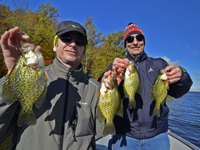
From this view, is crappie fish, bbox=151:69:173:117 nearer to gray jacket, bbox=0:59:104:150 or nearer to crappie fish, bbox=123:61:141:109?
crappie fish, bbox=123:61:141:109

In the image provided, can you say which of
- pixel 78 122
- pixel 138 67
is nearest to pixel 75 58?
pixel 78 122

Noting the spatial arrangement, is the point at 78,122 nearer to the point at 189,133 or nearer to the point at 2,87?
the point at 2,87

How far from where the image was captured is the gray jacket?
1.93m

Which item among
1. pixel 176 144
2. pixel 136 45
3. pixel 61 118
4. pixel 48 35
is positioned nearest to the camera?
pixel 61 118

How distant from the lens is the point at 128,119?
256 cm

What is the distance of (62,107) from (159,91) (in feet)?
5.98

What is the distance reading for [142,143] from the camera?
8.19ft

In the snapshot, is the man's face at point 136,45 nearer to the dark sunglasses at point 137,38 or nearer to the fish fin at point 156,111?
the dark sunglasses at point 137,38

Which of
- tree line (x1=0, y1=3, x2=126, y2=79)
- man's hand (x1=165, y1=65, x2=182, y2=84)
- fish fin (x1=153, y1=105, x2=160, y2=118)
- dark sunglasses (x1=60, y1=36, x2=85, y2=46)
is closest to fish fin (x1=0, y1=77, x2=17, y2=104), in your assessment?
dark sunglasses (x1=60, y1=36, x2=85, y2=46)

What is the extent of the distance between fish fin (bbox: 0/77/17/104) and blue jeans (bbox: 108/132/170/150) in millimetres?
2033

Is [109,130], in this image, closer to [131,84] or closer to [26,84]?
[131,84]

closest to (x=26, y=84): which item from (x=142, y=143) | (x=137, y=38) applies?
(x=142, y=143)

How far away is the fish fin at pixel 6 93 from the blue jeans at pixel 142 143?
2033mm

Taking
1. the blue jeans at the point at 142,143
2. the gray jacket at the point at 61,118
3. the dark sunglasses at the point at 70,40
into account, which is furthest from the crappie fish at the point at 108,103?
the dark sunglasses at the point at 70,40
